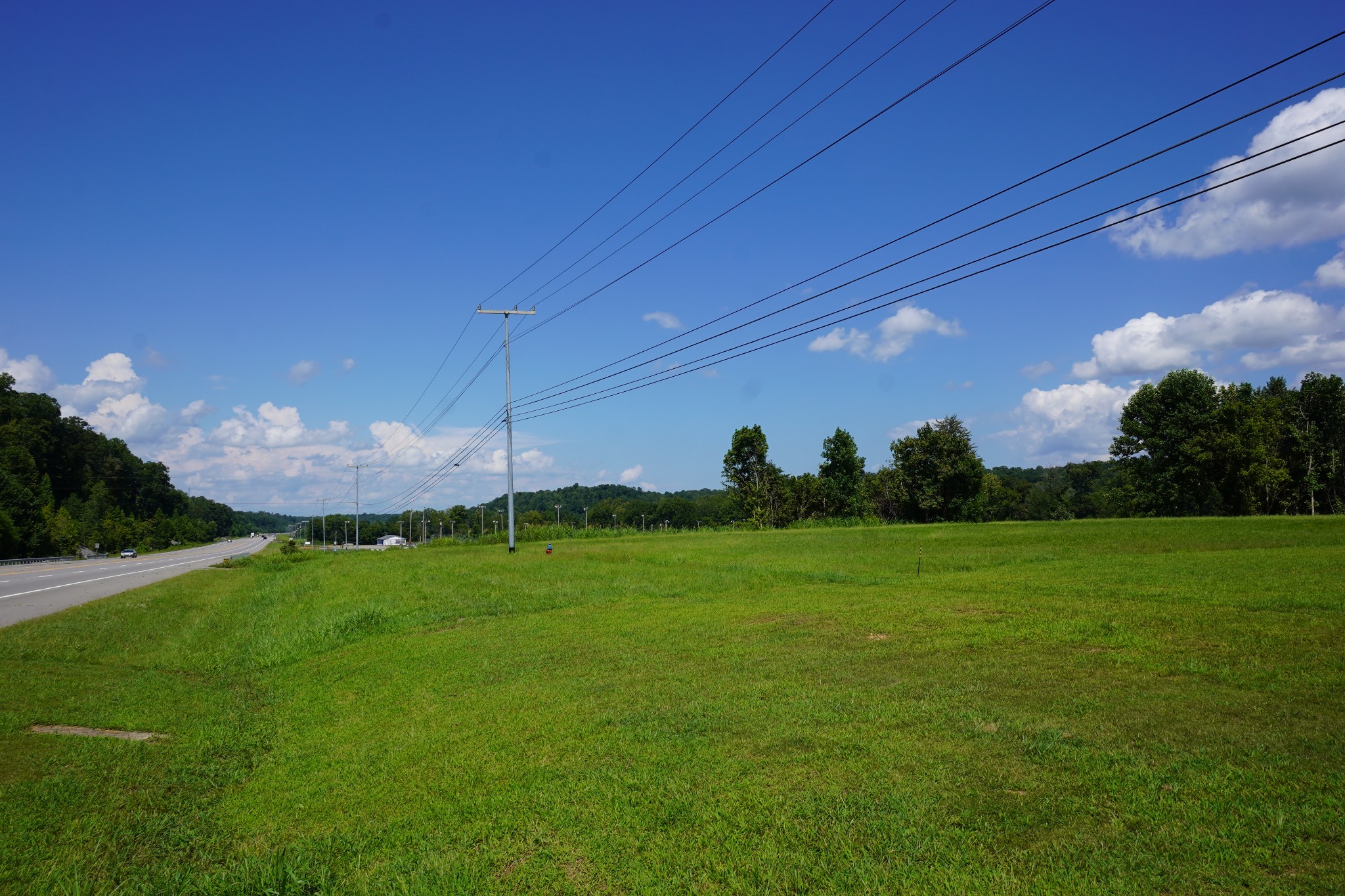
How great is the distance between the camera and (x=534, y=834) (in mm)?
6344

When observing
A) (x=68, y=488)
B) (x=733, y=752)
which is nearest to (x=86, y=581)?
(x=733, y=752)

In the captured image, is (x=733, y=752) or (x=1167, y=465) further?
(x=1167, y=465)

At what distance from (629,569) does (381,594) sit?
897 centimetres

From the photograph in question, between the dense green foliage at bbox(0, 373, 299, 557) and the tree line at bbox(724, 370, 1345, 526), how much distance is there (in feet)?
250

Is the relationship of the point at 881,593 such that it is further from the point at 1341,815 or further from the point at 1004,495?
the point at 1004,495

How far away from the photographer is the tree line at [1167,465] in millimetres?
59188

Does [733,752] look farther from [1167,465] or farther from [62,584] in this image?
[1167,465]

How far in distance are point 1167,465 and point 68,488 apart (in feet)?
492

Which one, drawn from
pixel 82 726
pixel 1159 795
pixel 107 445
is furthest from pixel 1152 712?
pixel 107 445

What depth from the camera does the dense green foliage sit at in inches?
3159

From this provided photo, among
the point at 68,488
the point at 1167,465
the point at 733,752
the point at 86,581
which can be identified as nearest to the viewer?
the point at 733,752

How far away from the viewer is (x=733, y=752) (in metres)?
7.62

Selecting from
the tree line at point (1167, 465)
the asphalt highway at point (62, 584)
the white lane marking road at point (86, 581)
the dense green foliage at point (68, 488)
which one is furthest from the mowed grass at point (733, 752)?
the dense green foliage at point (68, 488)

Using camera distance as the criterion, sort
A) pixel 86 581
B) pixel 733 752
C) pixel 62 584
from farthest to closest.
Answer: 1. pixel 86 581
2. pixel 62 584
3. pixel 733 752
